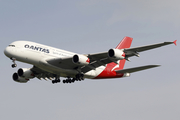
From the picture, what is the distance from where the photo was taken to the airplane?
114ft

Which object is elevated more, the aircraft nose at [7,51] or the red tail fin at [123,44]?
the red tail fin at [123,44]

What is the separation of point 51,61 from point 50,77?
6339 mm

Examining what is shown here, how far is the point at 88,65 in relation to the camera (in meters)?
37.2

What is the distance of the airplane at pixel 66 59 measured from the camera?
34688 mm

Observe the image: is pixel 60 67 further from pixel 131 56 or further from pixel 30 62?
pixel 131 56

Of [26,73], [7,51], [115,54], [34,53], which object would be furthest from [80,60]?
[26,73]

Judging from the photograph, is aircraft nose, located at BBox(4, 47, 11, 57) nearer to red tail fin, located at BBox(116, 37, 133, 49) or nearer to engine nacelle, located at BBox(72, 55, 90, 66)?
engine nacelle, located at BBox(72, 55, 90, 66)

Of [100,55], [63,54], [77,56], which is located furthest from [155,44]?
[63,54]

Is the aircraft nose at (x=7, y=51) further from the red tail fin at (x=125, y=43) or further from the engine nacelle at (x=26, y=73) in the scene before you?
the red tail fin at (x=125, y=43)

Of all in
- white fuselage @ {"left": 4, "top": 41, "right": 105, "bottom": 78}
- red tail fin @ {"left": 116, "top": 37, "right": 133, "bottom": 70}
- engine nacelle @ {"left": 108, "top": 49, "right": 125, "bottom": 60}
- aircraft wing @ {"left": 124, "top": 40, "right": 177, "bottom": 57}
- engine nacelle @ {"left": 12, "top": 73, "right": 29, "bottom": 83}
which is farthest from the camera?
red tail fin @ {"left": 116, "top": 37, "right": 133, "bottom": 70}

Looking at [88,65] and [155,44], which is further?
[88,65]

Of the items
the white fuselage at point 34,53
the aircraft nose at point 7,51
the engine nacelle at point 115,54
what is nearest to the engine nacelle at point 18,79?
the white fuselage at point 34,53

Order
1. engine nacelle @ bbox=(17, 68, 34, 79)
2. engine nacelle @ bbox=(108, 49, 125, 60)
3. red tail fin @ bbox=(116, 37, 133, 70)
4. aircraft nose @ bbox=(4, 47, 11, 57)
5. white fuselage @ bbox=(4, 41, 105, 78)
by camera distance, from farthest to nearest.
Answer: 1. red tail fin @ bbox=(116, 37, 133, 70)
2. engine nacelle @ bbox=(17, 68, 34, 79)
3. white fuselage @ bbox=(4, 41, 105, 78)
4. aircraft nose @ bbox=(4, 47, 11, 57)
5. engine nacelle @ bbox=(108, 49, 125, 60)

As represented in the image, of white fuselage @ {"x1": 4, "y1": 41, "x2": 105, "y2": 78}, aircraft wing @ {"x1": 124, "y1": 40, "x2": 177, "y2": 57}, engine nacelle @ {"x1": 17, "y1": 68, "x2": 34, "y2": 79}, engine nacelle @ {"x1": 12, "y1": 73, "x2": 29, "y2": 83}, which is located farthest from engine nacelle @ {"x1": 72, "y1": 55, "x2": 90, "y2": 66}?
engine nacelle @ {"x1": 12, "y1": 73, "x2": 29, "y2": 83}
